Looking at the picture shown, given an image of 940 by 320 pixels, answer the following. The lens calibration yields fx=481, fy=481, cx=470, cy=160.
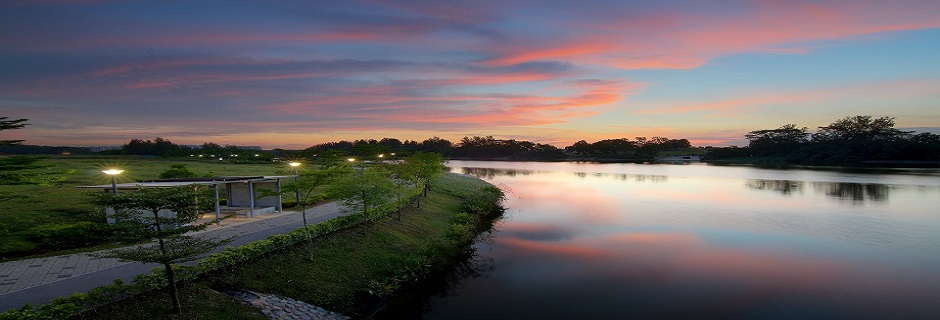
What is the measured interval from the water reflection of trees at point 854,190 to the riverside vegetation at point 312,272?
41495 mm

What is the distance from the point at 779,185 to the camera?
198 feet

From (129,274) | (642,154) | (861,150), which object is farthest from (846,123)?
(129,274)

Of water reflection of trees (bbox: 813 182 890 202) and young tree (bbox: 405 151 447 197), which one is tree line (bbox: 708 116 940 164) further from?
young tree (bbox: 405 151 447 197)

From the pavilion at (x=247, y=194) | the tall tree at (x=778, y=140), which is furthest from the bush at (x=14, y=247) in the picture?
the tall tree at (x=778, y=140)

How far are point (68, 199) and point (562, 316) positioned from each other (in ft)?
85.6

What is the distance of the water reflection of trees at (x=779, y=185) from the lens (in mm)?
54722

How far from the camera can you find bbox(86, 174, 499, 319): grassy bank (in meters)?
12.5

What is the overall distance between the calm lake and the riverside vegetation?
78.1 inches

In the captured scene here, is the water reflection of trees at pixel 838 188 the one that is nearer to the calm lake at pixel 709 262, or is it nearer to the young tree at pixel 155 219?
the calm lake at pixel 709 262

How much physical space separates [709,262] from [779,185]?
4522 centimetres

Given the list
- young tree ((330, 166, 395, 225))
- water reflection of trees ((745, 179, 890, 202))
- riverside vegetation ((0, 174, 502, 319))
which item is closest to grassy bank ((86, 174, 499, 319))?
riverside vegetation ((0, 174, 502, 319))

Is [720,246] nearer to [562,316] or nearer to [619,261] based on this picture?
[619,261]

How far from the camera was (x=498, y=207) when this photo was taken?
4188 centimetres

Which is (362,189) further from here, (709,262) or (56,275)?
(709,262)
